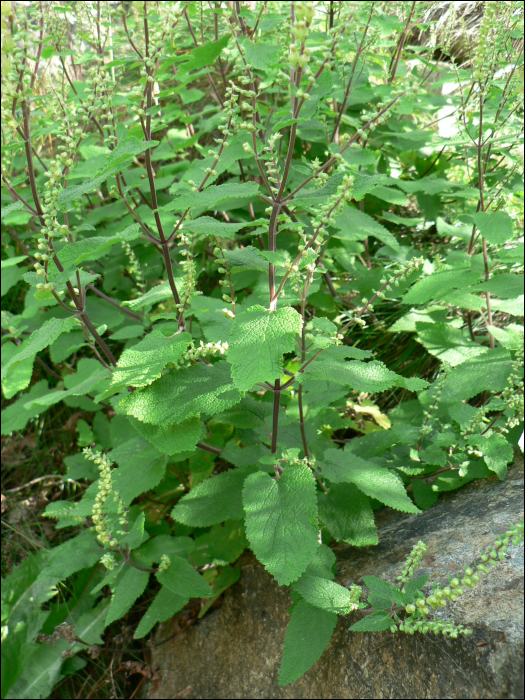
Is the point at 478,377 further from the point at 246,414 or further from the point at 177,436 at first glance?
the point at 177,436

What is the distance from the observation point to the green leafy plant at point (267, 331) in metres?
1.40

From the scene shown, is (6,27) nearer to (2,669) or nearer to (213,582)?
(213,582)

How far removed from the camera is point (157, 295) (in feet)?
5.72

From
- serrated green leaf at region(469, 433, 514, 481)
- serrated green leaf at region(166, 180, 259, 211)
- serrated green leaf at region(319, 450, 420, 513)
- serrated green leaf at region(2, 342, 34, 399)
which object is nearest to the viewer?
serrated green leaf at region(166, 180, 259, 211)

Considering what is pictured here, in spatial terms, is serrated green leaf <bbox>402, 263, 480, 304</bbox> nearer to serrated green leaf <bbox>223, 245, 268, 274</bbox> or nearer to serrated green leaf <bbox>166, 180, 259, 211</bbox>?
serrated green leaf <bbox>223, 245, 268, 274</bbox>

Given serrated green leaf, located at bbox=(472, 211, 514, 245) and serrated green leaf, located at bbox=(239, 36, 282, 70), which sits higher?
serrated green leaf, located at bbox=(239, 36, 282, 70)

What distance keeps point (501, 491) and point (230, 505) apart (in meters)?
1.04

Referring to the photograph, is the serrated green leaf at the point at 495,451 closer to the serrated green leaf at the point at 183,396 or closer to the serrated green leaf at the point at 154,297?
the serrated green leaf at the point at 183,396

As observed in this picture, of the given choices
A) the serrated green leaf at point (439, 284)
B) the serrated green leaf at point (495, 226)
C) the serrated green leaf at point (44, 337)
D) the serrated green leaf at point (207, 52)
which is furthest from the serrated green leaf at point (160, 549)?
the serrated green leaf at point (207, 52)

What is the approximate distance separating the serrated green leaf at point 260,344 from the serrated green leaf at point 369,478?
0.61 m

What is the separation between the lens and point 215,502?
1844mm

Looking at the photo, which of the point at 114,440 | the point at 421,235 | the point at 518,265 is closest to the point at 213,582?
the point at 114,440

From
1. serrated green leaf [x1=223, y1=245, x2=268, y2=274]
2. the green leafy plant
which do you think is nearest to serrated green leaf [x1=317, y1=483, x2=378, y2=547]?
the green leafy plant

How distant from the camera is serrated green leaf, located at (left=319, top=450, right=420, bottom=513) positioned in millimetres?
1601
